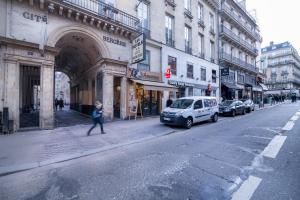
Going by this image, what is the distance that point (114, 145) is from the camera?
22.3 ft

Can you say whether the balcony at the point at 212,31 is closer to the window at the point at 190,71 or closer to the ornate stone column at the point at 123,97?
the window at the point at 190,71

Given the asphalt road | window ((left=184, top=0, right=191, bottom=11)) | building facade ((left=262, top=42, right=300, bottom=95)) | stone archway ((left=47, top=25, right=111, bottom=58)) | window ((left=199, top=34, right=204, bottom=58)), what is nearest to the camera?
the asphalt road

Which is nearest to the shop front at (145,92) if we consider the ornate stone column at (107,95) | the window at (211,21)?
the ornate stone column at (107,95)

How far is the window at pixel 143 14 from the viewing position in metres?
15.1

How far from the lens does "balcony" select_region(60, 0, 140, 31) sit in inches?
410

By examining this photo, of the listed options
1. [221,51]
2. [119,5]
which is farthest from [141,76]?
[221,51]

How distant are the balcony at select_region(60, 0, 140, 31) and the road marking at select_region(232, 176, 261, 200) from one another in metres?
11.8

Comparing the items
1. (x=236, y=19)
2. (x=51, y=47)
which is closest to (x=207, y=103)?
(x=51, y=47)

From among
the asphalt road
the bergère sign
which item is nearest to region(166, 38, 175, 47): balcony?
the bergère sign

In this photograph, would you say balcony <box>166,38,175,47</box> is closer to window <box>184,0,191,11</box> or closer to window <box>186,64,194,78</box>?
window <box>186,64,194,78</box>

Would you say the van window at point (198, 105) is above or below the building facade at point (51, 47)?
below

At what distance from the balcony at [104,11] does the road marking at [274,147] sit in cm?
1165

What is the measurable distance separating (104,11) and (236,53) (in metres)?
27.1

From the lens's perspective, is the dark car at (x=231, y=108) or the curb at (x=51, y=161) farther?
the dark car at (x=231, y=108)
